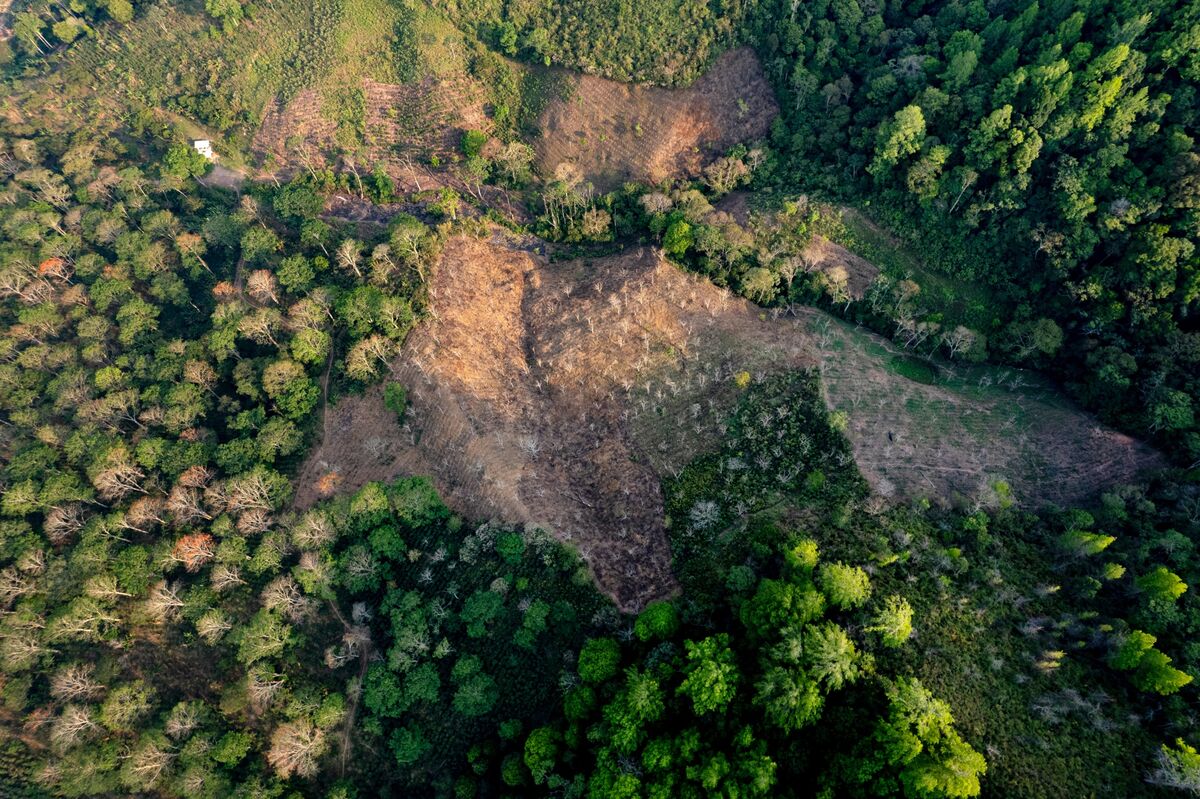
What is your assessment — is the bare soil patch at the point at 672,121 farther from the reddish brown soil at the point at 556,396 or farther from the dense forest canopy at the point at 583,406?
the reddish brown soil at the point at 556,396

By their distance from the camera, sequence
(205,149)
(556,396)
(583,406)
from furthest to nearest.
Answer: (205,149), (556,396), (583,406)

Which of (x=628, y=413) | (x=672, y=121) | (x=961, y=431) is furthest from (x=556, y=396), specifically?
(x=672, y=121)

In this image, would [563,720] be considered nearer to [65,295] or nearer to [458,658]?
[458,658]

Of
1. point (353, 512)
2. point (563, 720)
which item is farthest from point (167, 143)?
point (563, 720)

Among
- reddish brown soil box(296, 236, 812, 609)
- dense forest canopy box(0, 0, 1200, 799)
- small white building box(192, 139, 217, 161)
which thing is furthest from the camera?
small white building box(192, 139, 217, 161)

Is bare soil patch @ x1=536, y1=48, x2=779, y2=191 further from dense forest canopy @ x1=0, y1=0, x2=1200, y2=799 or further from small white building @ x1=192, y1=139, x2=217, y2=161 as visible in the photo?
small white building @ x1=192, y1=139, x2=217, y2=161

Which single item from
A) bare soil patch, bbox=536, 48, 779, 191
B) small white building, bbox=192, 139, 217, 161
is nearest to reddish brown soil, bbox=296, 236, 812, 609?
bare soil patch, bbox=536, 48, 779, 191

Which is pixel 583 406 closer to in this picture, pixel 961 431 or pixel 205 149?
pixel 961 431
